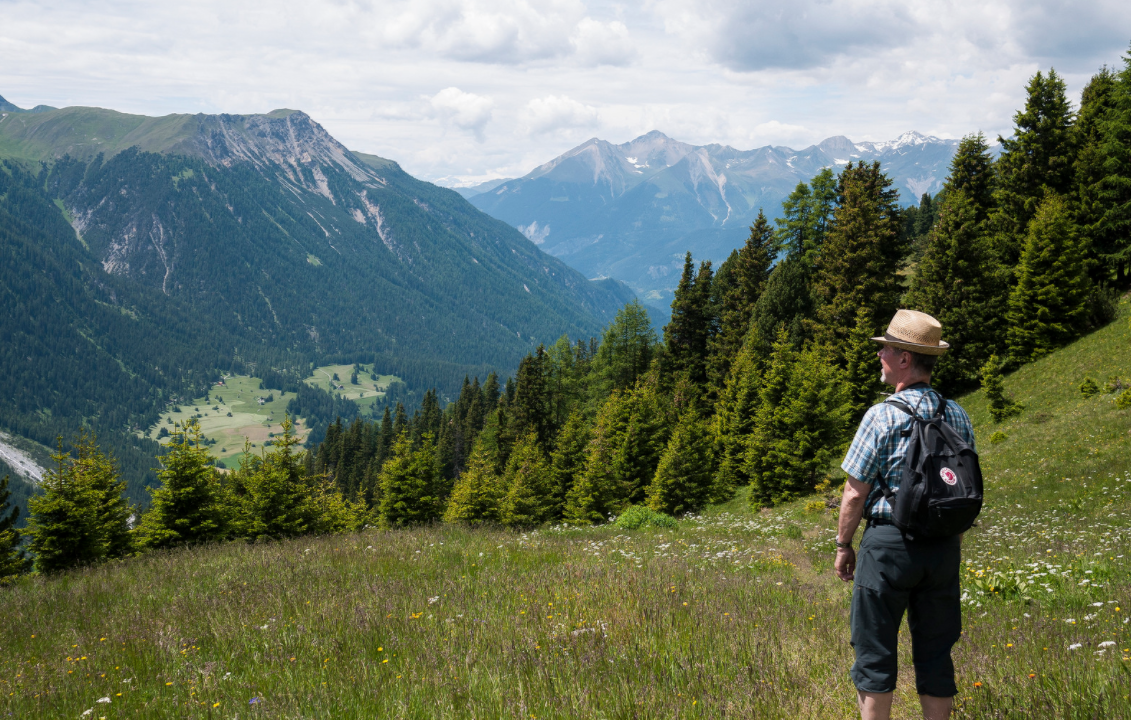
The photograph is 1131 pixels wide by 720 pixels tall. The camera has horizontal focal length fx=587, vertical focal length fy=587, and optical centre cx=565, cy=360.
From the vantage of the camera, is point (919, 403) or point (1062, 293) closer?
point (919, 403)

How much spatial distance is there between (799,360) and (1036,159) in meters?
18.3

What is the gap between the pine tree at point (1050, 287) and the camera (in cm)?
2756

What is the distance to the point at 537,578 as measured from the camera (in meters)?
7.73

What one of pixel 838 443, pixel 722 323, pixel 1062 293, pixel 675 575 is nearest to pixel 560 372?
pixel 722 323

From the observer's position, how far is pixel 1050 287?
27469mm

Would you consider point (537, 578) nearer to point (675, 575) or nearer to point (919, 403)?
point (675, 575)

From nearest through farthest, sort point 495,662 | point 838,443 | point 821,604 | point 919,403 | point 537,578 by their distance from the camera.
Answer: point 919,403 < point 495,662 < point 821,604 < point 537,578 < point 838,443

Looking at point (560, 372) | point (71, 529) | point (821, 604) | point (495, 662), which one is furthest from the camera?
point (560, 372)

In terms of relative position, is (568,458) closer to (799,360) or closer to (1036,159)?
(799,360)

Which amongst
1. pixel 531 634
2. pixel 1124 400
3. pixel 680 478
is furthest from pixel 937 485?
pixel 680 478

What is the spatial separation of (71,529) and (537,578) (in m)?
15.6

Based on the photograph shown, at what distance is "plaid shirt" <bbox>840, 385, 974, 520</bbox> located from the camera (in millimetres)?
3504

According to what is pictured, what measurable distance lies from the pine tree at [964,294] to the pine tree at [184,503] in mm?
32927

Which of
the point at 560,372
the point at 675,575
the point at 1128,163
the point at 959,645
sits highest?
the point at 1128,163
